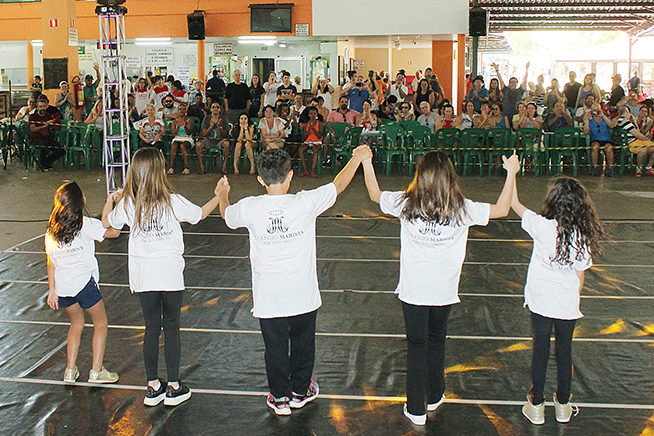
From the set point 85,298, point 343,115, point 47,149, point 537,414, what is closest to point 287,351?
point 85,298

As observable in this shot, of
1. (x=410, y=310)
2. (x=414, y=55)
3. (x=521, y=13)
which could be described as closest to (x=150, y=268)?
(x=410, y=310)

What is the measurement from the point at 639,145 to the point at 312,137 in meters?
6.58

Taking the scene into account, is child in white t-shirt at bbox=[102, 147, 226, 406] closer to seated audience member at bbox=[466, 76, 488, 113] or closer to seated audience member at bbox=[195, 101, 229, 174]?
seated audience member at bbox=[195, 101, 229, 174]

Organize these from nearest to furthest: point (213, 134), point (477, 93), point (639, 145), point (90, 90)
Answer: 1. point (639, 145)
2. point (213, 134)
3. point (477, 93)
4. point (90, 90)

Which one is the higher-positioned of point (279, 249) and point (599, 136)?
point (599, 136)

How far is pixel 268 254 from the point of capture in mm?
4273

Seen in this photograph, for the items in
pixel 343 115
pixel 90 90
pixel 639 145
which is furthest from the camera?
pixel 90 90

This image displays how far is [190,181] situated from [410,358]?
10.5 metres

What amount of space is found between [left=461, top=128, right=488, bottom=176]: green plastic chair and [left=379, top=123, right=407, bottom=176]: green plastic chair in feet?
4.03

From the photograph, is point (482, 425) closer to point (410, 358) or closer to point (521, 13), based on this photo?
point (410, 358)

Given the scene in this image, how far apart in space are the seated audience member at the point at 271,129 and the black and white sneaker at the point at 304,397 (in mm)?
10450

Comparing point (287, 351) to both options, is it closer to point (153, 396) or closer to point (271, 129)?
point (153, 396)

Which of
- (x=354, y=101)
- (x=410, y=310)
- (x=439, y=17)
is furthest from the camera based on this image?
(x=439, y=17)

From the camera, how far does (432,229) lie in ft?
13.8
